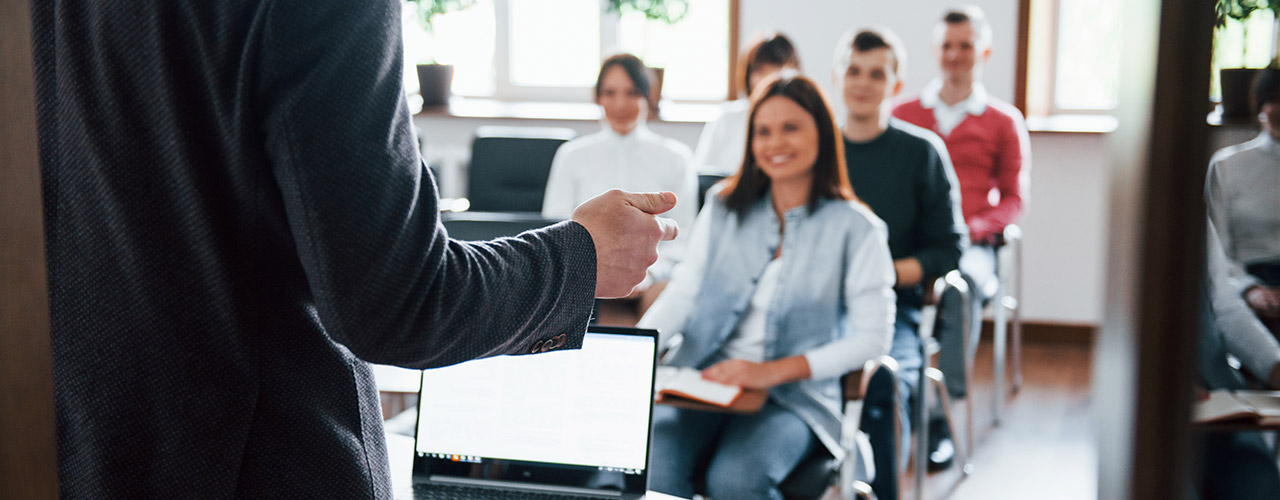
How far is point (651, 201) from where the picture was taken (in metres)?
0.89

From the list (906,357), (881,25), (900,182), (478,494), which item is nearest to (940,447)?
(906,357)

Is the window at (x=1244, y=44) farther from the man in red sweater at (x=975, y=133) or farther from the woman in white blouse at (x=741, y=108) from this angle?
the woman in white blouse at (x=741, y=108)

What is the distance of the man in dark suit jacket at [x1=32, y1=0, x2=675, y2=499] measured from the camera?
0.66 metres

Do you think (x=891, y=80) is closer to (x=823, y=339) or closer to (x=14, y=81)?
(x=823, y=339)

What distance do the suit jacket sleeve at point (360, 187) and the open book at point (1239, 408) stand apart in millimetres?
448

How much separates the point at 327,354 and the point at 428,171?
0.52 ft

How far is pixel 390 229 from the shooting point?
2.20ft

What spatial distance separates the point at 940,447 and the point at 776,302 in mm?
1464

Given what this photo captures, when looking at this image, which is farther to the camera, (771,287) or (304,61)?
(771,287)

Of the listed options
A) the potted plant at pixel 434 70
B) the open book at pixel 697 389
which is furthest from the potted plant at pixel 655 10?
the open book at pixel 697 389

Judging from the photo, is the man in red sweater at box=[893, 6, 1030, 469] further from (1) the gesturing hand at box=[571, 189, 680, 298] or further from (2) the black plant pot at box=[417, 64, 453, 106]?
(1) the gesturing hand at box=[571, 189, 680, 298]

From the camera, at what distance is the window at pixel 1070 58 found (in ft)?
17.1

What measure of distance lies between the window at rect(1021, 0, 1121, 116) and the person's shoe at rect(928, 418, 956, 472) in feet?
6.82

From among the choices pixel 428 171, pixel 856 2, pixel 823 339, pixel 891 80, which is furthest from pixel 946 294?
pixel 428 171
